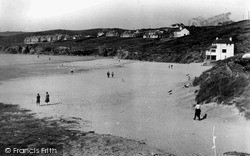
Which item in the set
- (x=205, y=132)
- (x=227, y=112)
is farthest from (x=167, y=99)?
(x=205, y=132)

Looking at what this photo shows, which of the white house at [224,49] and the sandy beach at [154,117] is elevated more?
the white house at [224,49]

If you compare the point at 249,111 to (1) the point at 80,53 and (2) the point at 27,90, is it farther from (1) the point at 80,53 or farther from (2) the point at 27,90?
(1) the point at 80,53

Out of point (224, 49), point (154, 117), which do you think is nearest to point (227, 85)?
point (154, 117)

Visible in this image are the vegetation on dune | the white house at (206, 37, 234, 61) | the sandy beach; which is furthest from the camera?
the white house at (206, 37, 234, 61)

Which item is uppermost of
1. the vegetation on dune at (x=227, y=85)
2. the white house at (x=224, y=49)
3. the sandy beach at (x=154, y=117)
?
the white house at (x=224, y=49)

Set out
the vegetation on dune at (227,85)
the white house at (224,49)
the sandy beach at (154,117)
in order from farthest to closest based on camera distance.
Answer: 1. the white house at (224,49)
2. the vegetation on dune at (227,85)
3. the sandy beach at (154,117)

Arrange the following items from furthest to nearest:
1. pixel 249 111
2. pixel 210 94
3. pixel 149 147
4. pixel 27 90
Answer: pixel 27 90 < pixel 210 94 < pixel 249 111 < pixel 149 147

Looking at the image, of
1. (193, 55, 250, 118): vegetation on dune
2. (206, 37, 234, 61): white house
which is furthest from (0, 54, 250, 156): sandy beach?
(206, 37, 234, 61): white house

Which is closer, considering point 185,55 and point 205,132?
point 205,132

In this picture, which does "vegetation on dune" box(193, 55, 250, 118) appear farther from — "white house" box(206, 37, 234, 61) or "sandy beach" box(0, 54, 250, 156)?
"white house" box(206, 37, 234, 61)

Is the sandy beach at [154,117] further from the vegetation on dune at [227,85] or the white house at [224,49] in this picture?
the white house at [224,49]

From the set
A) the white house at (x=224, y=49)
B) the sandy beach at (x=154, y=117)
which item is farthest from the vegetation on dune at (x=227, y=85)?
the white house at (x=224, y=49)
